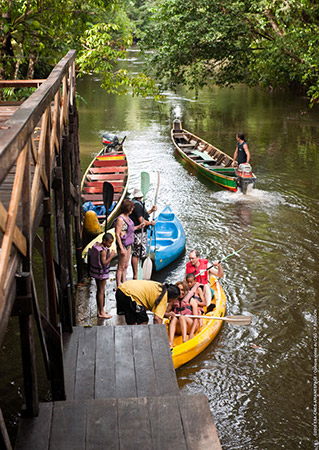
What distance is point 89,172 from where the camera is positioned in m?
15.5

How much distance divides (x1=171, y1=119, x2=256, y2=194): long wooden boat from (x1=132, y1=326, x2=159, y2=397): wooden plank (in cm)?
980

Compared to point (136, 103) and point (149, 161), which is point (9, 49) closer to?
point (149, 161)

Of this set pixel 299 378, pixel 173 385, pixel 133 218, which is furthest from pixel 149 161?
pixel 173 385

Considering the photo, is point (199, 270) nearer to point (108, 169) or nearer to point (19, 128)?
point (19, 128)

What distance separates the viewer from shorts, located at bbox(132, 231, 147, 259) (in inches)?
389

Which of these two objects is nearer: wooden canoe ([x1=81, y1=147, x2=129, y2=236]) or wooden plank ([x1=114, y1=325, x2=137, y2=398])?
wooden plank ([x1=114, y1=325, x2=137, y2=398])

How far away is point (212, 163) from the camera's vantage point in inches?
720

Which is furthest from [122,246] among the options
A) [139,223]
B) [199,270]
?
[199,270]

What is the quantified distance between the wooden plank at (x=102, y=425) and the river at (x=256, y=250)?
9.88 ft

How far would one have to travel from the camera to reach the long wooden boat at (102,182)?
12.0 m

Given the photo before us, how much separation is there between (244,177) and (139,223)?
6.53 metres

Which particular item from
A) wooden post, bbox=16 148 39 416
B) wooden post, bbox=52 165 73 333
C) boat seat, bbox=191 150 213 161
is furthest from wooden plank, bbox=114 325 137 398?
boat seat, bbox=191 150 213 161

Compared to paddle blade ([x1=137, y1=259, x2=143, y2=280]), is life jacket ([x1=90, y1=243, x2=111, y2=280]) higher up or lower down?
higher up

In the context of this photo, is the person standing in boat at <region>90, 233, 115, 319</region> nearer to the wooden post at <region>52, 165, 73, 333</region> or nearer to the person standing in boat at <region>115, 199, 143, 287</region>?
the person standing in boat at <region>115, 199, 143, 287</region>
